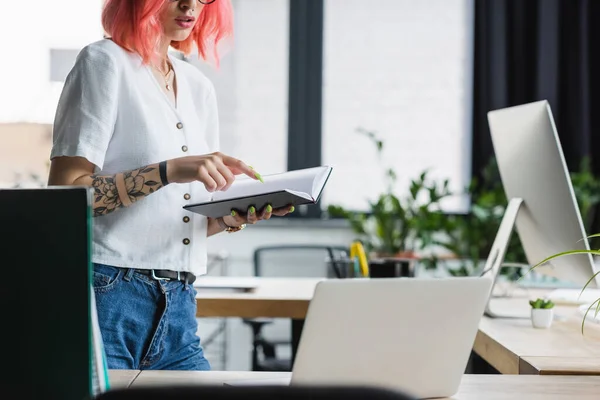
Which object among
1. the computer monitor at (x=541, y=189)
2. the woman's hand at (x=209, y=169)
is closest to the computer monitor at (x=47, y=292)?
the woman's hand at (x=209, y=169)

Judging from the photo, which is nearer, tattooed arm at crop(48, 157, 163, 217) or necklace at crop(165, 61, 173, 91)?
tattooed arm at crop(48, 157, 163, 217)

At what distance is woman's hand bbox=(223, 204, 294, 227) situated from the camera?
1.61m

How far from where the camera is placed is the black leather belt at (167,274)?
60.5 inches

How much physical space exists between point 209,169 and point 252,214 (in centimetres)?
27

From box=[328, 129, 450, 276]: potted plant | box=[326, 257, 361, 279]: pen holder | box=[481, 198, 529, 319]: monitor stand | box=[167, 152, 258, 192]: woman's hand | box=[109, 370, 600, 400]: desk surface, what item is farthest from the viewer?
box=[328, 129, 450, 276]: potted plant

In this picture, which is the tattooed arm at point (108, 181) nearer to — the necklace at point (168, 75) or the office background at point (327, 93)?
the necklace at point (168, 75)

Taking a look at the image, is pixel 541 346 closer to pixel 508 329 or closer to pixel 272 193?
pixel 508 329

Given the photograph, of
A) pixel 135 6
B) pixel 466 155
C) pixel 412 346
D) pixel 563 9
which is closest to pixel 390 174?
pixel 466 155

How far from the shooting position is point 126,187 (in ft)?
4.83

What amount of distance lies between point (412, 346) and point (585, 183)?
337 centimetres

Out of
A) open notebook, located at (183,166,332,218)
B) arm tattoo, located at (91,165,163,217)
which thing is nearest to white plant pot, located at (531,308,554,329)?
open notebook, located at (183,166,332,218)

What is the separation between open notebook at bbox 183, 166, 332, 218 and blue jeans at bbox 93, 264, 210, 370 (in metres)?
0.17

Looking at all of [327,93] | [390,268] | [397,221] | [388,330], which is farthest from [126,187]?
[327,93]

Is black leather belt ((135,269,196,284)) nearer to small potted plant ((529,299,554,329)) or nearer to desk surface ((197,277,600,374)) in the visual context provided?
desk surface ((197,277,600,374))
